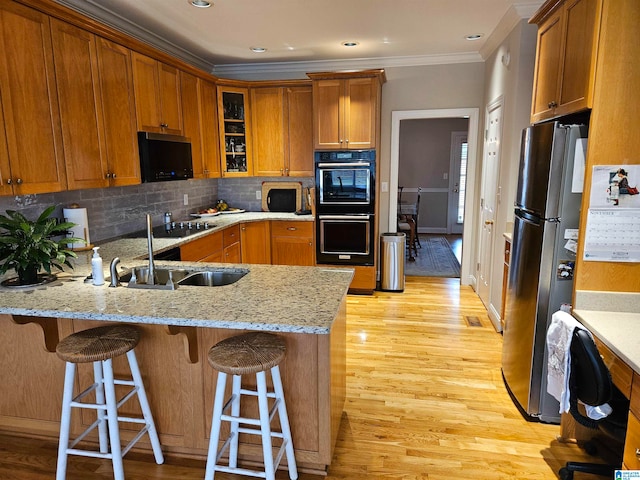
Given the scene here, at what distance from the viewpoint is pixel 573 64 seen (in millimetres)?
2018

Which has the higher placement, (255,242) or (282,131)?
(282,131)

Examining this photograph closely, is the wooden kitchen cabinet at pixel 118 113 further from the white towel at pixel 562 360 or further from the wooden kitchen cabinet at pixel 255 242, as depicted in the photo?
the white towel at pixel 562 360

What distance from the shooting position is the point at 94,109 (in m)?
2.78

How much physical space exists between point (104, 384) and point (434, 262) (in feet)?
16.4

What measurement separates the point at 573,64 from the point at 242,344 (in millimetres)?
2032

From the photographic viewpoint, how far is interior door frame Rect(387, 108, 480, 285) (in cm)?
474

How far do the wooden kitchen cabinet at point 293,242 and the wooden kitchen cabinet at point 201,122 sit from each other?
0.93 metres

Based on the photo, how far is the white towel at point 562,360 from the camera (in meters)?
1.73

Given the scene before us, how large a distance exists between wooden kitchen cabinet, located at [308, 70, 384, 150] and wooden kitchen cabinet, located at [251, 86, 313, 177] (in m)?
0.30

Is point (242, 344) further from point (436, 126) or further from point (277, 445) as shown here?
point (436, 126)

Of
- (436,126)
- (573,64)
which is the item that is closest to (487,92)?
(573,64)

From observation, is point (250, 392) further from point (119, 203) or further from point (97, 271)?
point (119, 203)

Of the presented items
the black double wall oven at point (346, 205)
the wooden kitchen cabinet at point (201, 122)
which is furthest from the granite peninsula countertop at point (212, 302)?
the black double wall oven at point (346, 205)

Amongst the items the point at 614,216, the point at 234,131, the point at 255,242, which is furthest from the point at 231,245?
the point at 614,216
